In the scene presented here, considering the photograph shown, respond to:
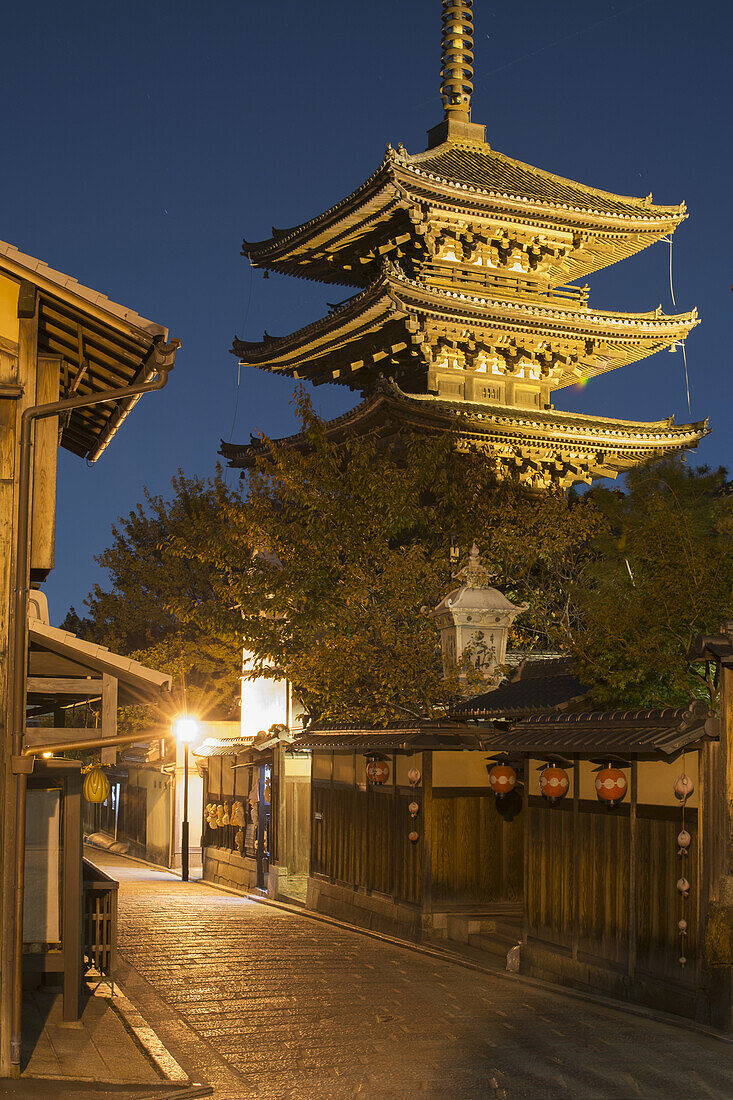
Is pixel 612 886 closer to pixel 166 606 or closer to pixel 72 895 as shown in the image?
pixel 72 895

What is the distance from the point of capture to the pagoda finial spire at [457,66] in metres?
41.5

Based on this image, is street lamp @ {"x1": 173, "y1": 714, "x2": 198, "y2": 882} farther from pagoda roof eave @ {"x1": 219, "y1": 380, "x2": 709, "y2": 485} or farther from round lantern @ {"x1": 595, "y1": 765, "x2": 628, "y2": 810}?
round lantern @ {"x1": 595, "y1": 765, "x2": 628, "y2": 810}

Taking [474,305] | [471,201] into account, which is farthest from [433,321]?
[471,201]

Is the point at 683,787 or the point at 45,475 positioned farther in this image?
the point at 683,787

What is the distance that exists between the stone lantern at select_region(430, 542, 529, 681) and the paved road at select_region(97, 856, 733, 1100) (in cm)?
580

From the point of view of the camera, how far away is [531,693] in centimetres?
1895

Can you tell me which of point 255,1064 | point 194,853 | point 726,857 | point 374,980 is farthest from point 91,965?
point 194,853

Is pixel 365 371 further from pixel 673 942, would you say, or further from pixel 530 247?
pixel 673 942

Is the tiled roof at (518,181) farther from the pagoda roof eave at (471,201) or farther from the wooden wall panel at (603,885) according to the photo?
the wooden wall panel at (603,885)

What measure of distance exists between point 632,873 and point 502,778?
13.8 feet

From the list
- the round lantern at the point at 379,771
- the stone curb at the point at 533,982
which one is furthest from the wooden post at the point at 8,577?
the round lantern at the point at 379,771

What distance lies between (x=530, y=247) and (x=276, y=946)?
26766mm

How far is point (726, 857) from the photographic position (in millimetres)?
13109

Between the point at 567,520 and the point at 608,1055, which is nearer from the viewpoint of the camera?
the point at 608,1055
